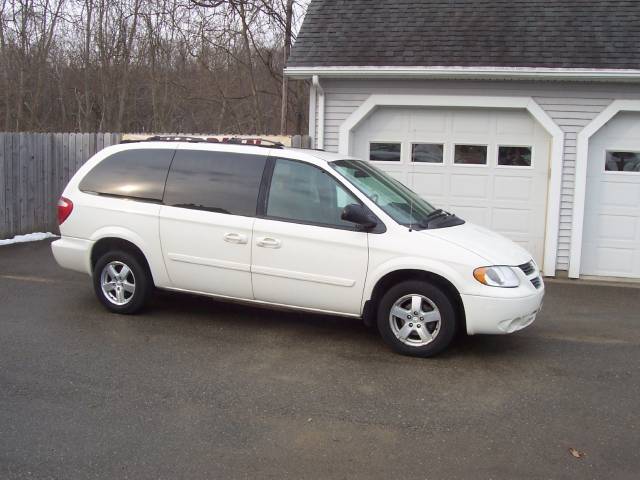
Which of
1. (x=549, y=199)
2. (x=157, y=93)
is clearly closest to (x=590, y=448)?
(x=549, y=199)

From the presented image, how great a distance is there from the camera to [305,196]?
239 inches

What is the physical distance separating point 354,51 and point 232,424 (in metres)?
7.40

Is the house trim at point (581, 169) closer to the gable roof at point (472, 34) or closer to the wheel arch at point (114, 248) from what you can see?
the gable roof at point (472, 34)

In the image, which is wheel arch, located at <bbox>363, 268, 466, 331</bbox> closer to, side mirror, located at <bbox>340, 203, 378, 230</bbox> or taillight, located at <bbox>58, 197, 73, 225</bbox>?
side mirror, located at <bbox>340, 203, 378, 230</bbox>

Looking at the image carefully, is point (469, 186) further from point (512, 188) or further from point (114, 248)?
point (114, 248)

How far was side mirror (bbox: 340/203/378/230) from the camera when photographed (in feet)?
18.5

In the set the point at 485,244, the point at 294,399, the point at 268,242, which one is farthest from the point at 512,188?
the point at 294,399

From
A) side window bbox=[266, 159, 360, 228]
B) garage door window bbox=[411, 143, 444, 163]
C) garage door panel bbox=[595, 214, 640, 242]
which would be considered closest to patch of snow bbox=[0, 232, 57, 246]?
garage door window bbox=[411, 143, 444, 163]

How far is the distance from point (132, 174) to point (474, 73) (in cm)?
540

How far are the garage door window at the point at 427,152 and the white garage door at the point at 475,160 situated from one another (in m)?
0.02

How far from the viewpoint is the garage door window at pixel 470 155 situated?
10.2 meters

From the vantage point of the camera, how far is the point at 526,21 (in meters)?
10.4

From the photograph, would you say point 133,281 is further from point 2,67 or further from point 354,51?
point 2,67

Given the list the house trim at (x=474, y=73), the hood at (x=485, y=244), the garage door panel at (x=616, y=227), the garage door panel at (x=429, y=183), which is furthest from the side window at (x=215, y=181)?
the garage door panel at (x=616, y=227)
